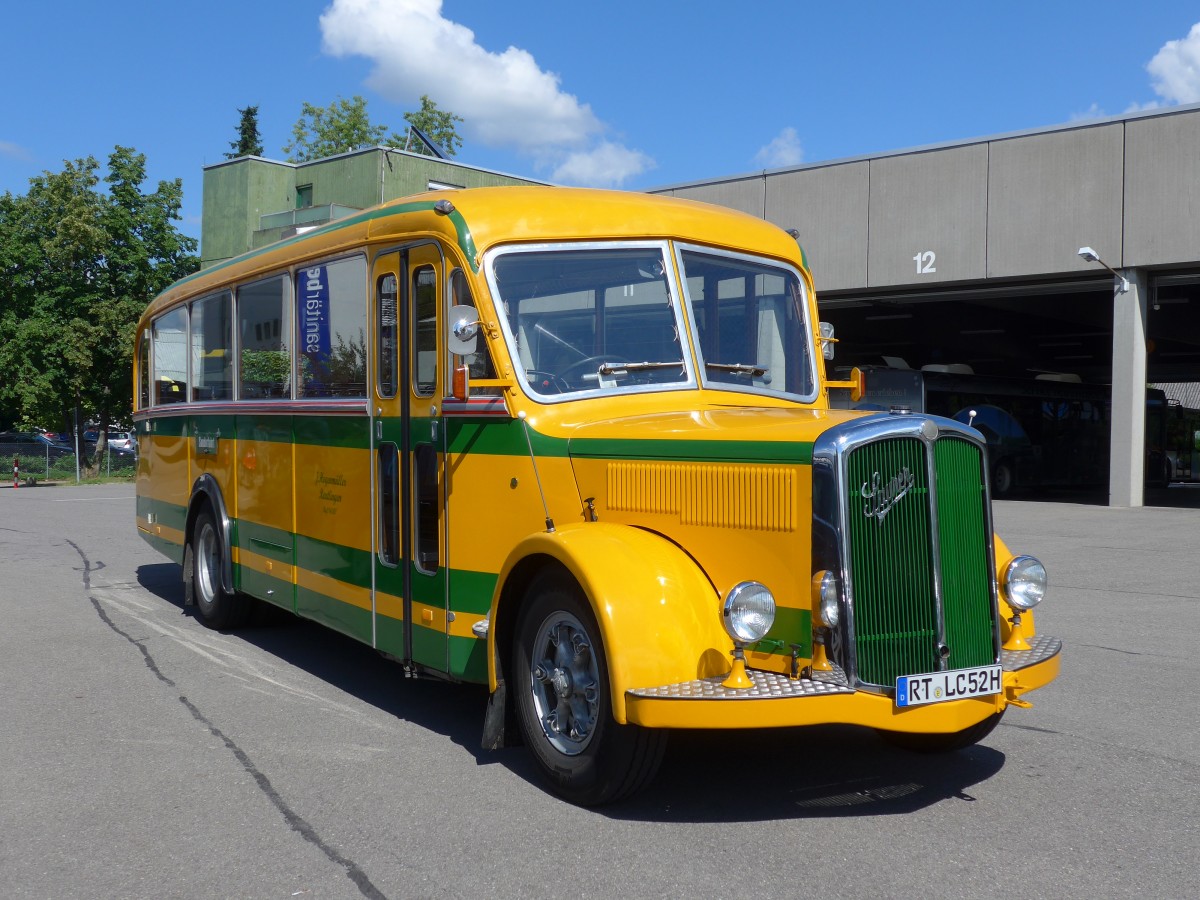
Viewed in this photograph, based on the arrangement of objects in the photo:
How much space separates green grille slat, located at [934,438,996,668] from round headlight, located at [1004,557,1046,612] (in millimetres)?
255

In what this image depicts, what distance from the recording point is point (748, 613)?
438 centimetres

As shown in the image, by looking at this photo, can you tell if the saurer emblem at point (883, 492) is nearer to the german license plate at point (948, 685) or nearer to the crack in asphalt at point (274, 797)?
the german license plate at point (948, 685)

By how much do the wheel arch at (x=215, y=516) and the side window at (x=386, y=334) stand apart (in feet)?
9.67

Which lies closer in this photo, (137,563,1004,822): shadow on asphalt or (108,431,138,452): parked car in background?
(137,563,1004,822): shadow on asphalt

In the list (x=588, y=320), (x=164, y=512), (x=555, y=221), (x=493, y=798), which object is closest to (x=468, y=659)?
(x=493, y=798)

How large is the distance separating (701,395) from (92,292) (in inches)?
1519

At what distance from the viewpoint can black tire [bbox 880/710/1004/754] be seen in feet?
17.4

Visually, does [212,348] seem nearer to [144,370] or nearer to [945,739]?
[144,370]

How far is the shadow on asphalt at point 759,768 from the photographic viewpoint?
15.8 ft

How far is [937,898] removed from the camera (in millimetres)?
3889

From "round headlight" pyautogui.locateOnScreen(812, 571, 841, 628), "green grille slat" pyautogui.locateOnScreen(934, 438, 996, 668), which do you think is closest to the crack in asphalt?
"round headlight" pyautogui.locateOnScreen(812, 571, 841, 628)

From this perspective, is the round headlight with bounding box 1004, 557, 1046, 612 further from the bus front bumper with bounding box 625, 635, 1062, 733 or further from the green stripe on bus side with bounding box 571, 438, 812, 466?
the green stripe on bus side with bounding box 571, 438, 812, 466

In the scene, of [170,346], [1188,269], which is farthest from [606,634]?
[1188,269]

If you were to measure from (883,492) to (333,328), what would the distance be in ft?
12.0
